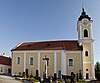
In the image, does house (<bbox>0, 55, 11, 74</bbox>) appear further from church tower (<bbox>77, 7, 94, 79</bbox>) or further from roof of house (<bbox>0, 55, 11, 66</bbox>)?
church tower (<bbox>77, 7, 94, 79</bbox>)

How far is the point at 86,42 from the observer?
4922 cm

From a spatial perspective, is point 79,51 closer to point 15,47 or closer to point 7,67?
point 15,47

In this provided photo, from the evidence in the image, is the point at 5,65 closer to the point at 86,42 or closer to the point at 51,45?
the point at 51,45

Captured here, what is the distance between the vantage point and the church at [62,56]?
157 ft

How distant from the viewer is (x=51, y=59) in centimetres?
4891

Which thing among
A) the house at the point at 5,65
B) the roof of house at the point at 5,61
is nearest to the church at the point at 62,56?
the house at the point at 5,65

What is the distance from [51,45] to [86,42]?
764cm

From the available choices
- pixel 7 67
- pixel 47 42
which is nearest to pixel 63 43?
pixel 47 42

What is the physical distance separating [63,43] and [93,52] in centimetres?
708

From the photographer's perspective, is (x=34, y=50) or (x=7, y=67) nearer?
(x=34, y=50)

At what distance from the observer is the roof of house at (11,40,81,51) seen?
4919 centimetres

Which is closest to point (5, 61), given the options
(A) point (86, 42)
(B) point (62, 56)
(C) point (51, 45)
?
(C) point (51, 45)

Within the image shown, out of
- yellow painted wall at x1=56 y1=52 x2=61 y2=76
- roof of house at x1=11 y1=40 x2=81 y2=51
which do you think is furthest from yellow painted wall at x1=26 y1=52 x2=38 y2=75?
yellow painted wall at x1=56 y1=52 x2=61 y2=76

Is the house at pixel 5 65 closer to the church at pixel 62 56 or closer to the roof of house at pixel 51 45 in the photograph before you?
the church at pixel 62 56
